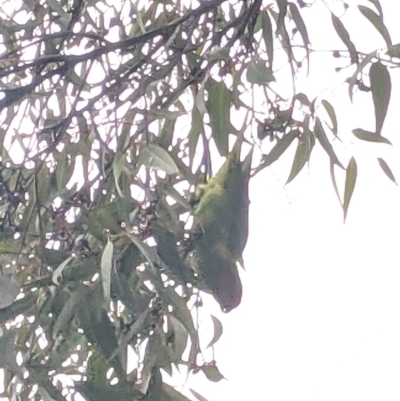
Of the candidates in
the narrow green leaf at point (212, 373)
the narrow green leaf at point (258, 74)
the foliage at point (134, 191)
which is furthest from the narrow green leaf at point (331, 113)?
the narrow green leaf at point (212, 373)

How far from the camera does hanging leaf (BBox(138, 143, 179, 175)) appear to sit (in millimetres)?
579

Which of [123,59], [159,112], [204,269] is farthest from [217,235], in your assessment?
[123,59]

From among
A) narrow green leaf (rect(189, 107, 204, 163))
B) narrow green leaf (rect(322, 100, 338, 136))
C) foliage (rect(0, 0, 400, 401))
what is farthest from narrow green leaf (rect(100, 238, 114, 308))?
narrow green leaf (rect(322, 100, 338, 136))

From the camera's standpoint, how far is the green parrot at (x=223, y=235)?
0.55m

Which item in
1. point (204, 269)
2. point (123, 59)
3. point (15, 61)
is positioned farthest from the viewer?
point (123, 59)

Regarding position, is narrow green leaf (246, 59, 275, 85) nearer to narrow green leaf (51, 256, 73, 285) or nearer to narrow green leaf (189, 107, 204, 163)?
narrow green leaf (189, 107, 204, 163)

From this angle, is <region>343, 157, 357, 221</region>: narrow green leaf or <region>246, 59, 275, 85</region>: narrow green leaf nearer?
<region>246, 59, 275, 85</region>: narrow green leaf

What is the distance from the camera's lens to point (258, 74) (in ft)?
1.88

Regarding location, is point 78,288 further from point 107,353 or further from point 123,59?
point 123,59

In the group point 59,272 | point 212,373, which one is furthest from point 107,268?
point 212,373

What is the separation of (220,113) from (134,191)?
0.49 ft

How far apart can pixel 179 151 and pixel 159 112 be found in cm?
9

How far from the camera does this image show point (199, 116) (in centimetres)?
62

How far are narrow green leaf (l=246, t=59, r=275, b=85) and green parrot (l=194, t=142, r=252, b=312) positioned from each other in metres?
0.06
